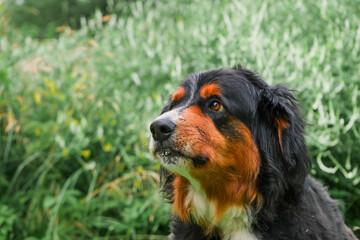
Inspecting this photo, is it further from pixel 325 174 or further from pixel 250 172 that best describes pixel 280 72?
pixel 250 172

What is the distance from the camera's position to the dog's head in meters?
2.63

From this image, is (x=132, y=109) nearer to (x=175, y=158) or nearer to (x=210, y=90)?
(x=210, y=90)

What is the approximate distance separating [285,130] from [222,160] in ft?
1.58

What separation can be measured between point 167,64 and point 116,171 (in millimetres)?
1548

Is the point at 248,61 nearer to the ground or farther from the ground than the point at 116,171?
farther from the ground

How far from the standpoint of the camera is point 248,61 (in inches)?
196

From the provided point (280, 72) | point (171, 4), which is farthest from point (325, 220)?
point (171, 4)

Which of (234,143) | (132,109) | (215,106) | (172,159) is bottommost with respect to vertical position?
(132,109)

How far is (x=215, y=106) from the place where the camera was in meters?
2.84

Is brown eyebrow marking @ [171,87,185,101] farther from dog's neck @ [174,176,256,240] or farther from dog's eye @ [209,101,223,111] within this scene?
dog's neck @ [174,176,256,240]

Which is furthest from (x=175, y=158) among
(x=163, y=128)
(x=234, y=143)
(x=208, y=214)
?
(x=208, y=214)

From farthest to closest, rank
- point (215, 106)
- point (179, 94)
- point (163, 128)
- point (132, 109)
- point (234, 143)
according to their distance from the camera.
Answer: point (132, 109)
point (179, 94)
point (215, 106)
point (234, 143)
point (163, 128)

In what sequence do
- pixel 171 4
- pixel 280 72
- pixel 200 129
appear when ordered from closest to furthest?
pixel 200 129 < pixel 280 72 < pixel 171 4

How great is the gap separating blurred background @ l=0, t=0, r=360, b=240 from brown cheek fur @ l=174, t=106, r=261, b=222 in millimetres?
1117
